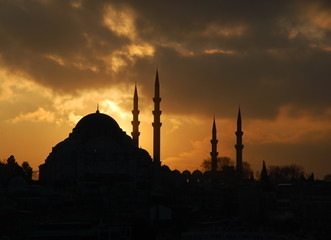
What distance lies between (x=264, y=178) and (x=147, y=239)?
4671cm

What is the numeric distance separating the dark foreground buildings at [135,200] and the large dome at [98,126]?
0.13 metres

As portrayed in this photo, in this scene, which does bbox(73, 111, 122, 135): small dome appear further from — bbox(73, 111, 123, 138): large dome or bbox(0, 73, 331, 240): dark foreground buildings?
bbox(0, 73, 331, 240): dark foreground buildings

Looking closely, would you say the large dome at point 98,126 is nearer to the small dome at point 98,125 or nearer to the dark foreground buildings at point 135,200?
the small dome at point 98,125

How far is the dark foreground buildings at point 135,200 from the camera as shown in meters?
75.4

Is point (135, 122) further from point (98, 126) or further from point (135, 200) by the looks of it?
point (135, 200)

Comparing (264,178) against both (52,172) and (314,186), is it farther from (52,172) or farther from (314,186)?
(52,172)

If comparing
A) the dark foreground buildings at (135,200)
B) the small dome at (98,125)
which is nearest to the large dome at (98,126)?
the small dome at (98,125)

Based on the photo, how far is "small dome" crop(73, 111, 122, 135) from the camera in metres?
110

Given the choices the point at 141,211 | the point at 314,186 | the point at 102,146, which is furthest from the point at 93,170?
the point at 314,186

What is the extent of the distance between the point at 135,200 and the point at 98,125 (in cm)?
1565

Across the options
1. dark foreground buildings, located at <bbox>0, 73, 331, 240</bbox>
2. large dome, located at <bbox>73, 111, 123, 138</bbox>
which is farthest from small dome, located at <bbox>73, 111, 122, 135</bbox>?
dark foreground buildings, located at <bbox>0, 73, 331, 240</bbox>

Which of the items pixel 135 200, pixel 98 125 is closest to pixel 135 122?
pixel 98 125

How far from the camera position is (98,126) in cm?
11069

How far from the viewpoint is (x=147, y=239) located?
66.1m
